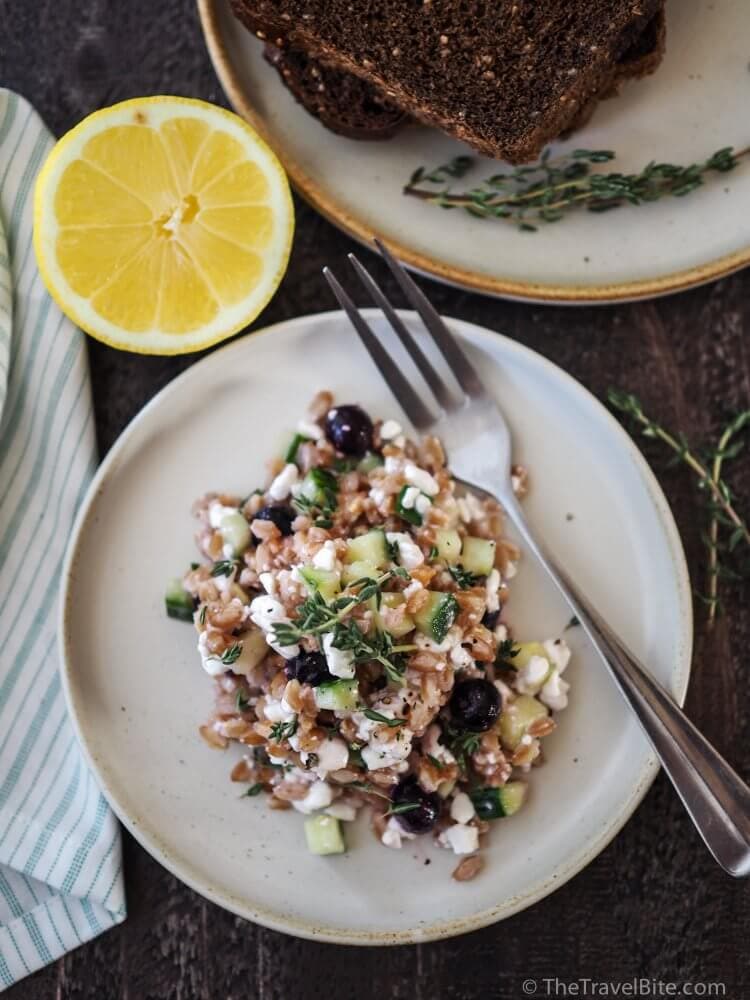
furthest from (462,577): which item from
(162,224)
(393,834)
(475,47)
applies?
(475,47)

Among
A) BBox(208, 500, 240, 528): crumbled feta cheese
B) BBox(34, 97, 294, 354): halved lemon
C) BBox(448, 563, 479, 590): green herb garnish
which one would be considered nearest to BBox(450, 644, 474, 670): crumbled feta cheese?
BBox(448, 563, 479, 590): green herb garnish

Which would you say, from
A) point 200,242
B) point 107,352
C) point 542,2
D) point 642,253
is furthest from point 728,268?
point 107,352

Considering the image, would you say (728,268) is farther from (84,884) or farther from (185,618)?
(84,884)

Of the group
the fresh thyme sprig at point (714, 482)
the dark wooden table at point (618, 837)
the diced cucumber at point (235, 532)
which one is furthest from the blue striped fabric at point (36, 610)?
the fresh thyme sprig at point (714, 482)

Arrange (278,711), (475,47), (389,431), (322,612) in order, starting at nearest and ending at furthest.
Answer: (322,612) < (278,711) < (475,47) < (389,431)

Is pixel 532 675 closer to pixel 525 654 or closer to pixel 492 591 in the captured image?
pixel 525 654

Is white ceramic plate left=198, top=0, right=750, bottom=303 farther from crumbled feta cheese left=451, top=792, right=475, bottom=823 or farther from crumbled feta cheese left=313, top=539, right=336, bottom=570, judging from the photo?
crumbled feta cheese left=451, top=792, right=475, bottom=823

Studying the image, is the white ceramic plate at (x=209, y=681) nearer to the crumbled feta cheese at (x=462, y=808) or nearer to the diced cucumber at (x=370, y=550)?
the crumbled feta cheese at (x=462, y=808)
